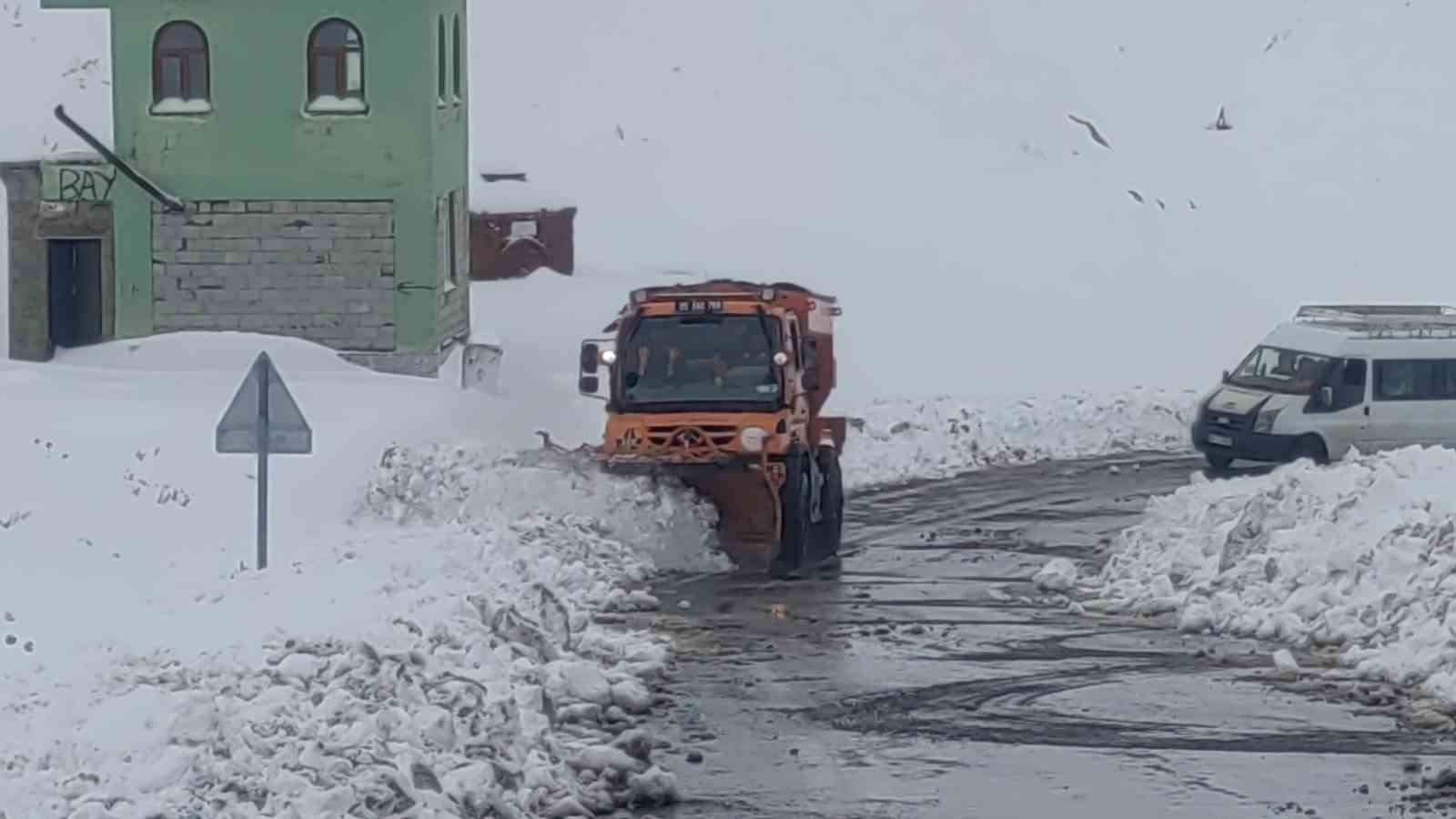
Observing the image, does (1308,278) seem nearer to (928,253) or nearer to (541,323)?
(928,253)

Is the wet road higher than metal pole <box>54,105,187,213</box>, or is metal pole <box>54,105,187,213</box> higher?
metal pole <box>54,105,187,213</box>

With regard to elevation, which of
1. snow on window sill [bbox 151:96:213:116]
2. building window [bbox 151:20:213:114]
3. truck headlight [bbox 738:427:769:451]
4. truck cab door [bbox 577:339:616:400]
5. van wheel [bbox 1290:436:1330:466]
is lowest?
van wheel [bbox 1290:436:1330:466]

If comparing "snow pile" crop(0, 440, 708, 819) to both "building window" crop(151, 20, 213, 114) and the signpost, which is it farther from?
"building window" crop(151, 20, 213, 114)

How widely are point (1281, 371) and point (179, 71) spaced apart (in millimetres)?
15056

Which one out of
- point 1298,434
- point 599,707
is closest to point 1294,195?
point 1298,434

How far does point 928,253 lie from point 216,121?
72.5ft

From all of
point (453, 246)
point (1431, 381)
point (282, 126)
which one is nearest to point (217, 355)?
point (282, 126)

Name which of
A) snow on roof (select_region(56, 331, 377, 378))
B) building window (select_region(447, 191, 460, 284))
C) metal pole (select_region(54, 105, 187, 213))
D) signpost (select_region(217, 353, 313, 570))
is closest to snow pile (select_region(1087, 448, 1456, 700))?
signpost (select_region(217, 353, 313, 570))

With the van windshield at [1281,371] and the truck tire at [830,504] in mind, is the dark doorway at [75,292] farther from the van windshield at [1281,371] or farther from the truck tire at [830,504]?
the van windshield at [1281,371]

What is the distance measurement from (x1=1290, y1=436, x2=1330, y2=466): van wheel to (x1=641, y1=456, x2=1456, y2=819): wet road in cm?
820

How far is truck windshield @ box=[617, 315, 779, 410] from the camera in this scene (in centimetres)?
2364

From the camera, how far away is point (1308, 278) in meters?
54.7

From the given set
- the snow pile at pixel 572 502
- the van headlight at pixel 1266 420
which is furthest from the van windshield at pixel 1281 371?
the snow pile at pixel 572 502

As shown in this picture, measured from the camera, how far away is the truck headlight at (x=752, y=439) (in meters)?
23.2
